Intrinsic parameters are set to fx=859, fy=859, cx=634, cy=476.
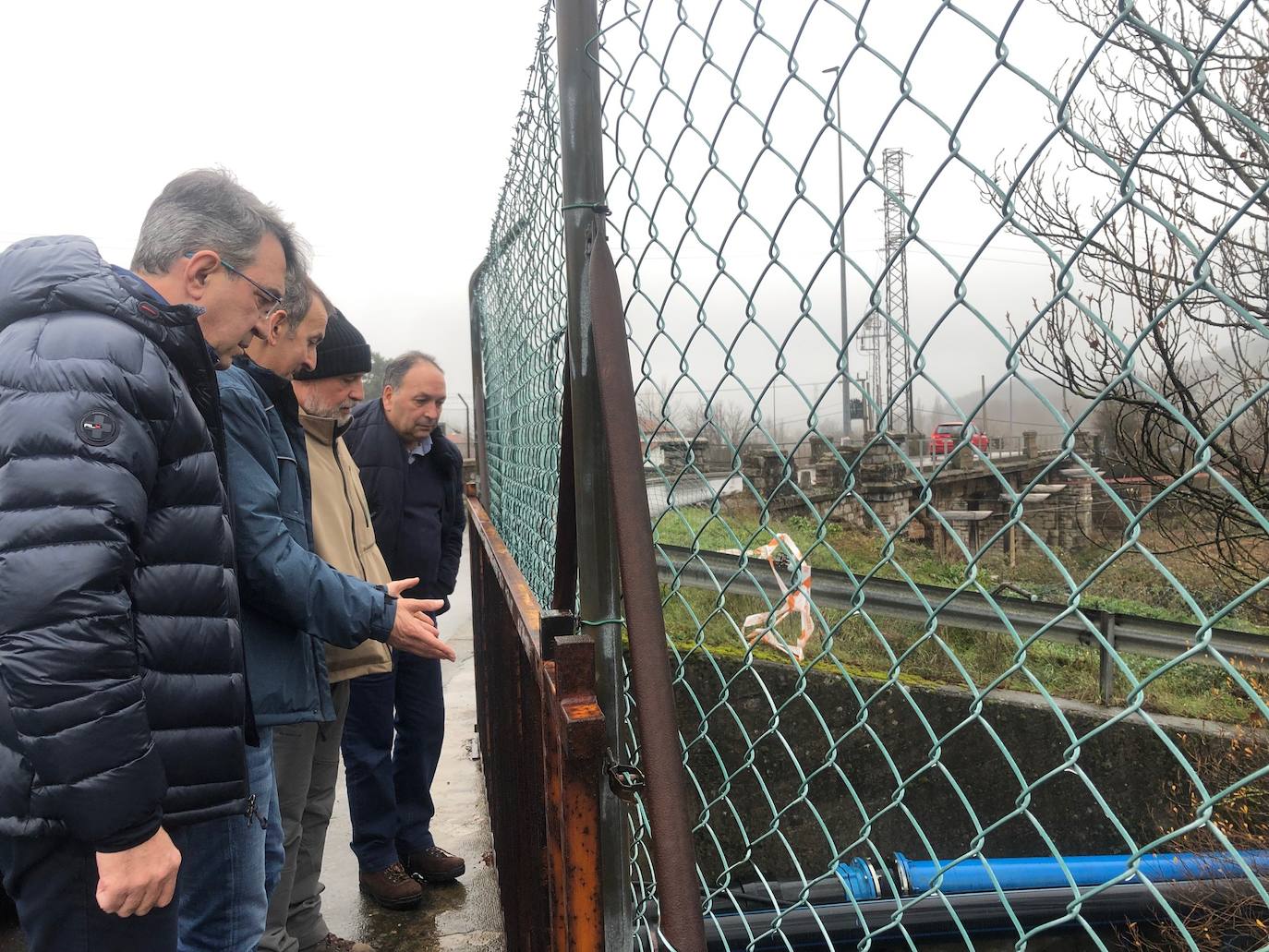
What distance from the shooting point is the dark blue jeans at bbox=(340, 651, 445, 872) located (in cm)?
332

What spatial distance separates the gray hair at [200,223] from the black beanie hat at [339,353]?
3.32 feet

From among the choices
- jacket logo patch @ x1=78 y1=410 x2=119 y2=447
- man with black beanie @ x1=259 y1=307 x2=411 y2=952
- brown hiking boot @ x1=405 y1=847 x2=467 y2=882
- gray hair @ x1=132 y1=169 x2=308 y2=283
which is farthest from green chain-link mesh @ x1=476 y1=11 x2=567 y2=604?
brown hiking boot @ x1=405 y1=847 x2=467 y2=882

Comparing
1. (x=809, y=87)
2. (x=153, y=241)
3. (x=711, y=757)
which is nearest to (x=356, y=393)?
(x=153, y=241)

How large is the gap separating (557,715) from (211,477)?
0.96 metres

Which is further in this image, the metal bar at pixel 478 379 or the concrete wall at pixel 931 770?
the concrete wall at pixel 931 770

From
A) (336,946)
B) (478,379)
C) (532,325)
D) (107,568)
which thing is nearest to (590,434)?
(107,568)

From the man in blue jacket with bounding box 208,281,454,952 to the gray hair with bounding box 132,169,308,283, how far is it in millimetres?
299

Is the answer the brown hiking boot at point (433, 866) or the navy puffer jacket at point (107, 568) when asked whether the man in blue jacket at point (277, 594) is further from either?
the brown hiking boot at point (433, 866)

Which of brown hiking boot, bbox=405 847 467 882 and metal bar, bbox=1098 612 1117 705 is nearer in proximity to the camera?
brown hiking boot, bbox=405 847 467 882

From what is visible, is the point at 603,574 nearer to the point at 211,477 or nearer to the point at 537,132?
the point at 211,477

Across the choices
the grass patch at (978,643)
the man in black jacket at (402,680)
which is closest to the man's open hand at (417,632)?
the man in black jacket at (402,680)

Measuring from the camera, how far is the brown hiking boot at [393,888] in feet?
10.8

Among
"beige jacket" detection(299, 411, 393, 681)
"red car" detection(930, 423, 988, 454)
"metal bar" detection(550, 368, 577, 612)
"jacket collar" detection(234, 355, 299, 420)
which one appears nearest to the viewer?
"red car" detection(930, 423, 988, 454)

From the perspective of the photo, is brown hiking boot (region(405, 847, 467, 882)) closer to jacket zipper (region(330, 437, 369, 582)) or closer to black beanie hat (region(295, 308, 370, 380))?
jacket zipper (region(330, 437, 369, 582))
